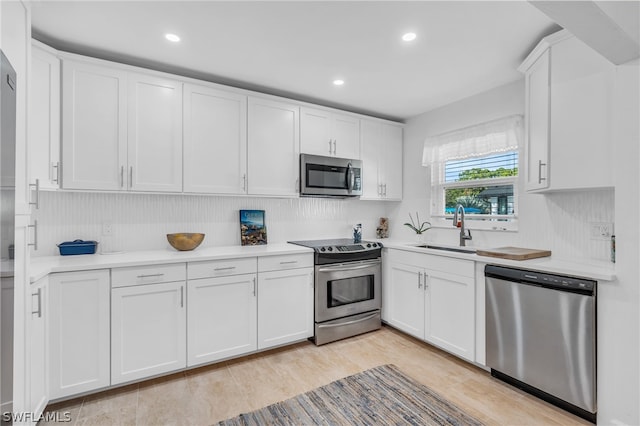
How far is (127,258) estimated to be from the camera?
7.79 feet

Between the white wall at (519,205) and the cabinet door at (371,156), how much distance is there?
452mm

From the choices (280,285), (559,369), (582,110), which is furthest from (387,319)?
(582,110)

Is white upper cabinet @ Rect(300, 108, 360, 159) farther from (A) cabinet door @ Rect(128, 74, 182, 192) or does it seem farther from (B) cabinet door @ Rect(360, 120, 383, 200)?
(A) cabinet door @ Rect(128, 74, 182, 192)

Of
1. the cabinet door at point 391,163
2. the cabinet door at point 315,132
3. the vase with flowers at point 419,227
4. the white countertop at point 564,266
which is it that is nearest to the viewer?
the white countertop at point 564,266

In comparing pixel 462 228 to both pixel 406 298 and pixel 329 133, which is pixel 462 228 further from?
pixel 329 133

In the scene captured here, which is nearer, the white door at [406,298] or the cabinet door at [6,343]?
the cabinet door at [6,343]

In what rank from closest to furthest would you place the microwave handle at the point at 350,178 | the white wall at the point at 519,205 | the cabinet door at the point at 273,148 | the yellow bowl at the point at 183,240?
the white wall at the point at 519,205
the yellow bowl at the point at 183,240
the cabinet door at the point at 273,148
the microwave handle at the point at 350,178

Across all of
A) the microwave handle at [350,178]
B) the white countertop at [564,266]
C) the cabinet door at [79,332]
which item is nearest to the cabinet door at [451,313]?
the white countertop at [564,266]

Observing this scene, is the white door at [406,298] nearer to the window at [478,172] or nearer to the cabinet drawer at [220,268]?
the window at [478,172]

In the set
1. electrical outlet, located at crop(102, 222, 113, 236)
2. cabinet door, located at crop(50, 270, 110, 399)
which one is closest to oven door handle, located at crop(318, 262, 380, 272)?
cabinet door, located at crop(50, 270, 110, 399)

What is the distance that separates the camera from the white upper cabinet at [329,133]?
11.1ft

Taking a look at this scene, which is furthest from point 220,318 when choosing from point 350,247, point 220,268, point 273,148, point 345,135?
point 345,135

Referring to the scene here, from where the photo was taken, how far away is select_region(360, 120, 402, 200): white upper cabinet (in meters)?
3.82

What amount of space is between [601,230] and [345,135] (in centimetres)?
244
